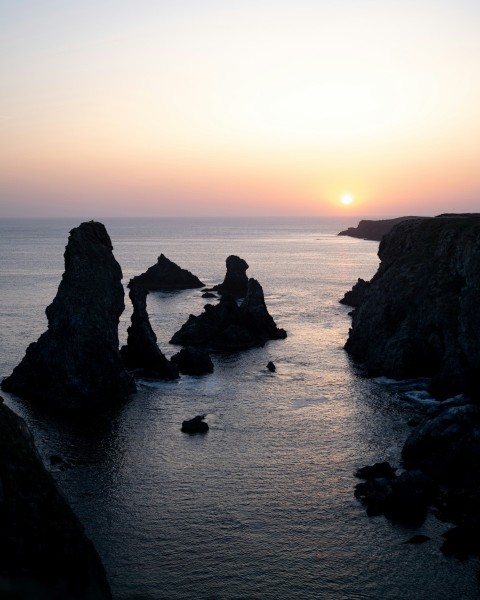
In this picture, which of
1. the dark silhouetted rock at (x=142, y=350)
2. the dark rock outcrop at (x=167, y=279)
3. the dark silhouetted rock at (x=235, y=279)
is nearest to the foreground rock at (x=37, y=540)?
the dark silhouetted rock at (x=142, y=350)

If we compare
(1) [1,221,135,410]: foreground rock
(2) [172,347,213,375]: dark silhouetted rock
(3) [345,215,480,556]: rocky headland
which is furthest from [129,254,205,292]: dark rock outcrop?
(1) [1,221,135,410]: foreground rock

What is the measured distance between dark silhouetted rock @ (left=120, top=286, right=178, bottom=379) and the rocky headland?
1143 inches

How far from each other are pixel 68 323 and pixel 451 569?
169 feet

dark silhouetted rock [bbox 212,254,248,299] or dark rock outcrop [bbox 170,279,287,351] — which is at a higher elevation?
dark silhouetted rock [bbox 212,254,248,299]

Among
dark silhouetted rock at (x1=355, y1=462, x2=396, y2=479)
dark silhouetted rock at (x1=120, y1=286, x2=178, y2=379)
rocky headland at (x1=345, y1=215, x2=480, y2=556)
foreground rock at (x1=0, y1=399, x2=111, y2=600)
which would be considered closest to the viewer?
foreground rock at (x1=0, y1=399, x2=111, y2=600)

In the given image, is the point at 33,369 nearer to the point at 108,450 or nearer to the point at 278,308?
the point at 108,450

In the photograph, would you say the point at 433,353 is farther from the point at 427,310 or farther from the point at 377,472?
the point at 377,472

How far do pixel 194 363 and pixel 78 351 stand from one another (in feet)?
61.5

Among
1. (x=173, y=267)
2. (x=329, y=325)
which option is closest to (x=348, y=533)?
(x=329, y=325)

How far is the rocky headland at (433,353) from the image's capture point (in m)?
48.8

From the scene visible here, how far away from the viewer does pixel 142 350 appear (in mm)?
88312

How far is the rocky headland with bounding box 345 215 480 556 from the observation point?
4875cm

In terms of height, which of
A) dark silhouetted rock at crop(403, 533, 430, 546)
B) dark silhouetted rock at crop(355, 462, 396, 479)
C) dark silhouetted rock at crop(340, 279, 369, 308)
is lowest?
dark silhouetted rock at crop(403, 533, 430, 546)

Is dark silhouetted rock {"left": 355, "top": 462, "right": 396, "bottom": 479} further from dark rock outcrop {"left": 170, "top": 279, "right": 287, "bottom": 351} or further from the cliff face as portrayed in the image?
dark rock outcrop {"left": 170, "top": 279, "right": 287, "bottom": 351}
